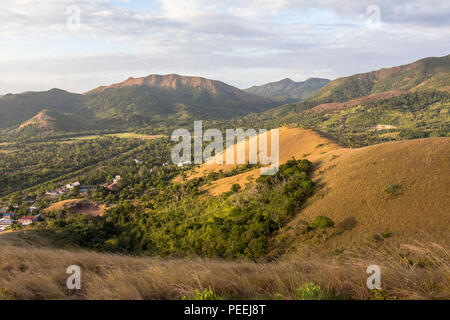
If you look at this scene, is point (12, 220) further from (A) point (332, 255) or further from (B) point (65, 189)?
(A) point (332, 255)

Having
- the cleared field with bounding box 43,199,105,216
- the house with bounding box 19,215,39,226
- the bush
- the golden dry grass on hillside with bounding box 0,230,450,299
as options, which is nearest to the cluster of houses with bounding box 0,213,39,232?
the house with bounding box 19,215,39,226

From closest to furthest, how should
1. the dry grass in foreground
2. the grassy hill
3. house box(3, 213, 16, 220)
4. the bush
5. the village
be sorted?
the dry grass in foreground
the grassy hill
the bush
the village
house box(3, 213, 16, 220)

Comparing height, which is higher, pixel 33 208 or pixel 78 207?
pixel 78 207

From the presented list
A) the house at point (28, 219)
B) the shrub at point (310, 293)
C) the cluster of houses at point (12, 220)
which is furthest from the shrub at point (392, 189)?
the house at point (28, 219)

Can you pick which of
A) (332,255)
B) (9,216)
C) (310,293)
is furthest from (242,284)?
(9,216)

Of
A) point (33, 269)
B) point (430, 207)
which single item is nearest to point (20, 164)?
point (33, 269)

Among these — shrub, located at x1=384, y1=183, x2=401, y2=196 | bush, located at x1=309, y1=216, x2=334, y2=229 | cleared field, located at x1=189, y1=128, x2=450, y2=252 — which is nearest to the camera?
cleared field, located at x1=189, y1=128, x2=450, y2=252

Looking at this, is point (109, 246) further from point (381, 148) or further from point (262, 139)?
point (262, 139)

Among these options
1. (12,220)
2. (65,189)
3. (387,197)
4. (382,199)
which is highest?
(387,197)

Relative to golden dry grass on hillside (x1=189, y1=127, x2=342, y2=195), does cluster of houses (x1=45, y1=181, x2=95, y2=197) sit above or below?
below

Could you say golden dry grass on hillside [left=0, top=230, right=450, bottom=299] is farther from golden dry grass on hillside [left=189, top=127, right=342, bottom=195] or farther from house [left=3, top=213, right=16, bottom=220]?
house [left=3, top=213, right=16, bottom=220]
